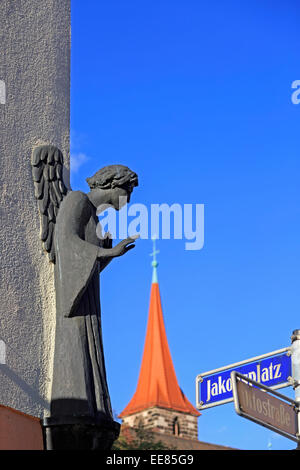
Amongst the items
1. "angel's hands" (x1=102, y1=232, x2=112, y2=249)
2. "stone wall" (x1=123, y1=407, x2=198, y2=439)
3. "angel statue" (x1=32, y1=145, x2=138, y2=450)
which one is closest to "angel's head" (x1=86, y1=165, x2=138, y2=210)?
"angel statue" (x1=32, y1=145, x2=138, y2=450)

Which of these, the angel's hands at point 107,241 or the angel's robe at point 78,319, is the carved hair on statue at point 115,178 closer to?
the angel's robe at point 78,319

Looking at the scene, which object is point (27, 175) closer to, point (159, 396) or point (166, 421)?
point (159, 396)

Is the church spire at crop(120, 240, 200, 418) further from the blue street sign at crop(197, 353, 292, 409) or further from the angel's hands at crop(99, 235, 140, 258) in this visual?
the angel's hands at crop(99, 235, 140, 258)

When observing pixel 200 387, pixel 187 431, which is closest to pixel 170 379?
pixel 187 431

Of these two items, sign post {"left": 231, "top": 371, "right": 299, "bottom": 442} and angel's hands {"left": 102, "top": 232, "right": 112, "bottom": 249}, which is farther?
sign post {"left": 231, "top": 371, "right": 299, "bottom": 442}

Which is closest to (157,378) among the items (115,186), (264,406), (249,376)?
(249,376)

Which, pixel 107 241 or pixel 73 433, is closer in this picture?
pixel 73 433

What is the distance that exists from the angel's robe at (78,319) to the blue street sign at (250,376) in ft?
8.98

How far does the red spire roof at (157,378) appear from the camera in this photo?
51.3 m

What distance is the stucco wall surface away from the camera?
3.83 m

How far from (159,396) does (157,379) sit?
4.29 ft

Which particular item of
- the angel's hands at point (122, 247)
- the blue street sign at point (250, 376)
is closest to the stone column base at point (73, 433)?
the angel's hands at point (122, 247)

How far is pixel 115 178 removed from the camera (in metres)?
4.38
